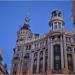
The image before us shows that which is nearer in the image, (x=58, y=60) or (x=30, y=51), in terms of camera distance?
(x=58, y=60)

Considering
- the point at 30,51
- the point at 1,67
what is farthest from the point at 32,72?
the point at 1,67

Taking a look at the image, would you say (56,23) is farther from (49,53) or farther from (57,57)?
(57,57)

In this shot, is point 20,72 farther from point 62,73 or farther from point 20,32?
point 20,32

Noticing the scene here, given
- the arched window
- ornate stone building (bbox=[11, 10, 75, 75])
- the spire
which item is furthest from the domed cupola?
the spire

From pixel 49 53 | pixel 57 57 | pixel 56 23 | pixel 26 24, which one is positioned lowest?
pixel 57 57

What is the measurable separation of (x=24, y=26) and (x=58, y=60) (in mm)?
27442

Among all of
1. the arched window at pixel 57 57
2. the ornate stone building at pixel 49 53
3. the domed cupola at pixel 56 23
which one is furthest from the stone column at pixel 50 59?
the domed cupola at pixel 56 23

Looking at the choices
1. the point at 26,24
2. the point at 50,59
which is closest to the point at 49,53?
the point at 50,59

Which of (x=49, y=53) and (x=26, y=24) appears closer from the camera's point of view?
(x=49, y=53)

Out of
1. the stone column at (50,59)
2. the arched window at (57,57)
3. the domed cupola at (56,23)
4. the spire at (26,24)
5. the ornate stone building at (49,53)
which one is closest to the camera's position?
the stone column at (50,59)

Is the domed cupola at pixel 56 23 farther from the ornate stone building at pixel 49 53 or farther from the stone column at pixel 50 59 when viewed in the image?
the stone column at pixel 50 59

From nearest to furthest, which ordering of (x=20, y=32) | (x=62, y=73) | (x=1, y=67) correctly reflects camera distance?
(x=1, y=67)
(x=62, y=73)
(x=20, y=32)

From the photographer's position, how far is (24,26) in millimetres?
83188

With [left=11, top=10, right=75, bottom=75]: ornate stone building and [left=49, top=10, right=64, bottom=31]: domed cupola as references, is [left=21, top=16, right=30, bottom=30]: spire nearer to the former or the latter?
[left=11, top=10, right=75, bottom=75]: ornate stone building
